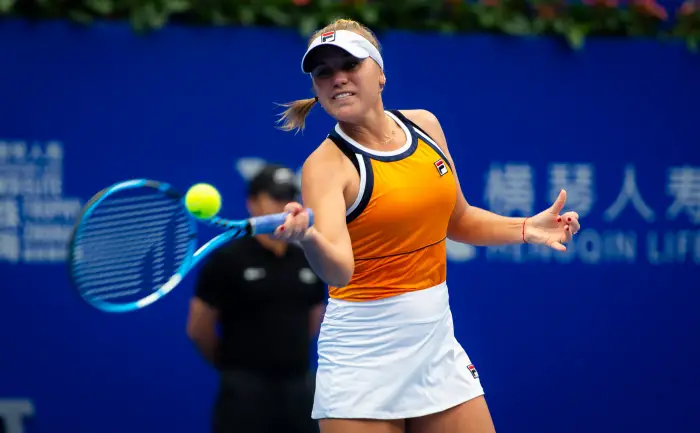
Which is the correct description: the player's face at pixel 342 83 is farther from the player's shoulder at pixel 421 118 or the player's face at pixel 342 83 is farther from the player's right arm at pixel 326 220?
the player's shoulder at pixel 421 118

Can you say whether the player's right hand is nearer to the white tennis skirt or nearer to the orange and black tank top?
the orange and black tank top

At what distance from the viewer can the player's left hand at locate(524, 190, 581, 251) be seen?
11.1 ft

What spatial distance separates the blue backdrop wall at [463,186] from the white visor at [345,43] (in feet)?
7.50

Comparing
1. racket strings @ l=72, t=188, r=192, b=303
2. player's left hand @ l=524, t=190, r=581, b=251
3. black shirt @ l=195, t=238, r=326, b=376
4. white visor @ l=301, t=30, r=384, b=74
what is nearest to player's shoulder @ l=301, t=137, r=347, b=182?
white visor @ l=301, t=30, r=384, b=74

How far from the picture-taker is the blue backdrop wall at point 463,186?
5.30m

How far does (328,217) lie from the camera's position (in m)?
2.93

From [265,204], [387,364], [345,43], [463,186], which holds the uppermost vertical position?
[345,43]

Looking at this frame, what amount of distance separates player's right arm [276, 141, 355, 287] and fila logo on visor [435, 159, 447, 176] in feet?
1.05

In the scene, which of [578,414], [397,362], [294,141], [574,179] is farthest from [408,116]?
[578,414]

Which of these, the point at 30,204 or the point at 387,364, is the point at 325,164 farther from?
the point at 30,204

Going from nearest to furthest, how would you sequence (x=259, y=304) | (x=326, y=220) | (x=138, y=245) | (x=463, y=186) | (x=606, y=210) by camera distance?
(x=326, y=220) → (x=138, y=245) → (x=259, y=304) → (x=463, y=186) → (x=606, y=210)

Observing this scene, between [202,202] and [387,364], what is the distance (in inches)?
33.4

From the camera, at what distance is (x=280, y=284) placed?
414 cm

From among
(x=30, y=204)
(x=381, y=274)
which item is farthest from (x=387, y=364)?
(x=30, y=204)
